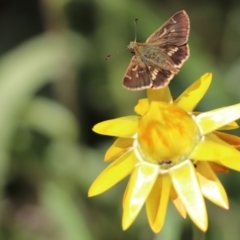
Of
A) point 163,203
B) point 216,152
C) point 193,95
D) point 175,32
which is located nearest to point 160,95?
point 193,95

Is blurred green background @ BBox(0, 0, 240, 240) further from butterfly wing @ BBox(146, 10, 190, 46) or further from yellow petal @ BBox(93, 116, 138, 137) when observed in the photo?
butterfly wing @ BBox(146, 10, 190, 46)

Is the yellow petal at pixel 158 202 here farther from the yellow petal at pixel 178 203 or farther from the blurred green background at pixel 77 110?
the blurred green background at pixel 77 110

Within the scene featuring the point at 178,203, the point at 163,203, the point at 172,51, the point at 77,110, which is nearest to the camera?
the point at 163,203

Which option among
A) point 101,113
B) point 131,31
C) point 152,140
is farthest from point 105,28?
point 152,140

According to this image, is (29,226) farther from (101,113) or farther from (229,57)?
(229,57)

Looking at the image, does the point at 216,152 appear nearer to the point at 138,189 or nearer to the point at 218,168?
the point at 218,168

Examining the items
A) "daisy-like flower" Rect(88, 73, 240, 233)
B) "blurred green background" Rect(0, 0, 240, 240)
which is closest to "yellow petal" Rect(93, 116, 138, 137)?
"daisy-like flower" Rect(88, 73, 240, 233)
